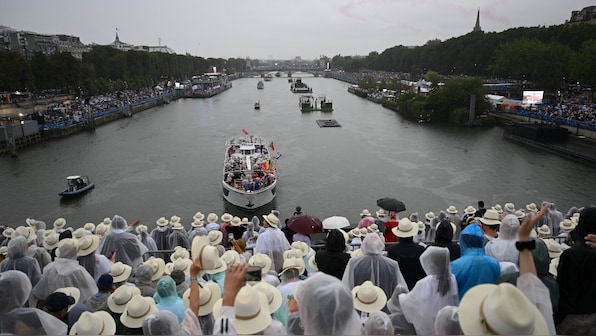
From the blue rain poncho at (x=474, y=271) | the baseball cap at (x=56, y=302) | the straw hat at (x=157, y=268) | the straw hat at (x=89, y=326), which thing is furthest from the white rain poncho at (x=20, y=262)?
the blue rain poncho at (x=474, y=271)

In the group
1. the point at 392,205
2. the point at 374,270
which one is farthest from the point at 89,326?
the point at 392,205

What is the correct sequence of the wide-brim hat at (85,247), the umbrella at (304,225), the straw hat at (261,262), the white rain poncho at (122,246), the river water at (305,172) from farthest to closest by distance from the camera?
the river water at (305,172) < the umbrella at (304,225) < the white rain poncho at (122,246) < the wide-brim hat at (85,247) < the straw hat at (261,262)

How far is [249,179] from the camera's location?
1891cm

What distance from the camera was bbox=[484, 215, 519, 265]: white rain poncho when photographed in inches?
185

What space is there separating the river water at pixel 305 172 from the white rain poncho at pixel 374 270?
13187 millimetres

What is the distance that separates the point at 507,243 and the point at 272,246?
3.75 m

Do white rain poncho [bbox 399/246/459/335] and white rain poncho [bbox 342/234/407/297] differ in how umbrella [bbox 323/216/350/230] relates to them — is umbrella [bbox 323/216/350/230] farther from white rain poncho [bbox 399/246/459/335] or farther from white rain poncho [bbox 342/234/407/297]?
white rain poncho [bbox 399/246/459/335]

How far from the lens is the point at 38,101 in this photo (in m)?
50.5

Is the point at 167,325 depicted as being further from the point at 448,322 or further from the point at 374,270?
the point at 374,270

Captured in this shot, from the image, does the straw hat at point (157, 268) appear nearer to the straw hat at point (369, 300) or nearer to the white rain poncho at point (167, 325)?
the white rain poncho at point (167, 325)

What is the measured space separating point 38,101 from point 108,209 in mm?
40295

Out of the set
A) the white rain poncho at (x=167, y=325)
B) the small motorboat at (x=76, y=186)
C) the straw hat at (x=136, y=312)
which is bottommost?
the small motorboat at (x=76, y=186)

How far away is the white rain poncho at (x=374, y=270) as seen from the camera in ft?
15.0

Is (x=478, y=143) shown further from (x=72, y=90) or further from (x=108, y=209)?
(x=72, y=90)
